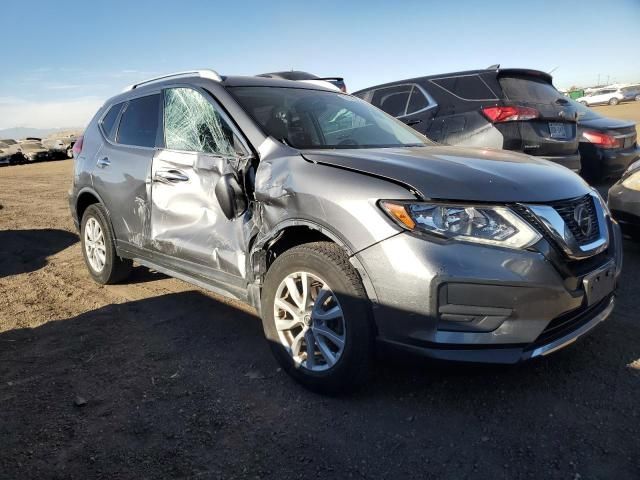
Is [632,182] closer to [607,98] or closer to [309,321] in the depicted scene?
[309,321]

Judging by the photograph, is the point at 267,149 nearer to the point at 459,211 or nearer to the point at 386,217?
the point at 386,217

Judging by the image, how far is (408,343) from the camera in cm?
235

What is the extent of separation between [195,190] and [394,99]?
14.0 feet

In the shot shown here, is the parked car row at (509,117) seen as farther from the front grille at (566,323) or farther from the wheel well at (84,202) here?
the wheel well at (84,202)

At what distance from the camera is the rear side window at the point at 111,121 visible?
4.53 meters

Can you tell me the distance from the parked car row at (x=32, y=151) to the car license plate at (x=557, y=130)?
32685mm

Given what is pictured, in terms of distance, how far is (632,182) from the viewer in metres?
4.52

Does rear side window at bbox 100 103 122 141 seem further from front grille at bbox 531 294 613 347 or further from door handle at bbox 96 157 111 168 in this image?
front grille at bbox 531 294 613 347

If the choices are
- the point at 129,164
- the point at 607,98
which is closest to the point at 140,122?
the point at 129,164

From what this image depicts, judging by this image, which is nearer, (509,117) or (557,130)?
(509,117)

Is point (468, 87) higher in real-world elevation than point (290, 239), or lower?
higher

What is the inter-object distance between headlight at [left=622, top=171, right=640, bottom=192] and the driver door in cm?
355

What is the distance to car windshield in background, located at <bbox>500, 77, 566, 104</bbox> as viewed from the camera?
5.80m

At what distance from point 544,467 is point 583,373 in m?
0.92
